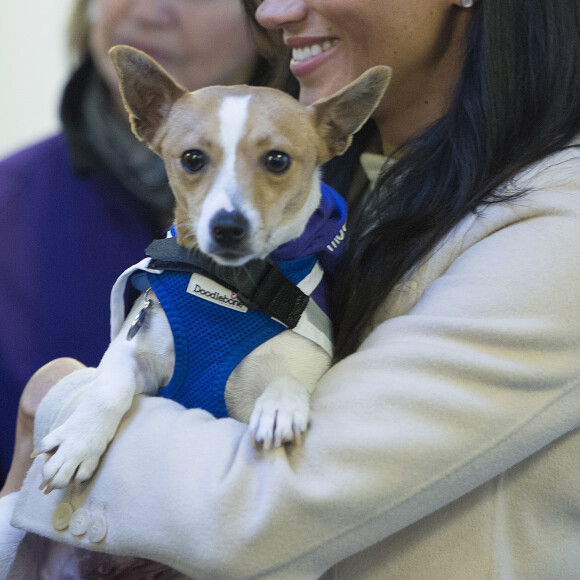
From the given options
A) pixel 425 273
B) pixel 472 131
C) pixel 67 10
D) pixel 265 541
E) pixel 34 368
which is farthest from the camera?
pixel 67 10

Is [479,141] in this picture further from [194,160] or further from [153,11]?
[153,11]

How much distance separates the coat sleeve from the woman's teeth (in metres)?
0.70

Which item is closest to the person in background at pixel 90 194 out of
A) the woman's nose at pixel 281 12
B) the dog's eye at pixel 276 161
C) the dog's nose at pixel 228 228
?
the woman's nose at pixel 281 12

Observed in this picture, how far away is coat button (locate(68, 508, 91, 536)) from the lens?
0.90 metres

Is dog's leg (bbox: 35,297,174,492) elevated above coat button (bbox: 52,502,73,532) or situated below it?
above

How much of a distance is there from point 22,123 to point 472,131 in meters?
2.22

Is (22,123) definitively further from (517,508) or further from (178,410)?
(517,508)

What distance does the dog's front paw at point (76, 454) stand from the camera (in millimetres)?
931

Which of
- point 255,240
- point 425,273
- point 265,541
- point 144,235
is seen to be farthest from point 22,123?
point 265,541

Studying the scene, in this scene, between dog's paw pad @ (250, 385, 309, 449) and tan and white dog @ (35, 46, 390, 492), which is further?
tan and white dog @ (35, 46, 390, 492)

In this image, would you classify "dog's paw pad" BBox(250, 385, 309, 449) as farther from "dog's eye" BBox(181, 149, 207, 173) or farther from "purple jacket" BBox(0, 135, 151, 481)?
"purple jacket" BBox(0, 135, 151, 481)

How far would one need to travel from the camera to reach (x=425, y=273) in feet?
3.53

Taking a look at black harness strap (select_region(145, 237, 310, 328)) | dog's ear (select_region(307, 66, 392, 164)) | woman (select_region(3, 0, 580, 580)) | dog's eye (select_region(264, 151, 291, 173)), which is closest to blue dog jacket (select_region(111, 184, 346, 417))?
black harness strap (select_region(145, 237, 310, 328))

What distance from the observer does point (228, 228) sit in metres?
1.05
